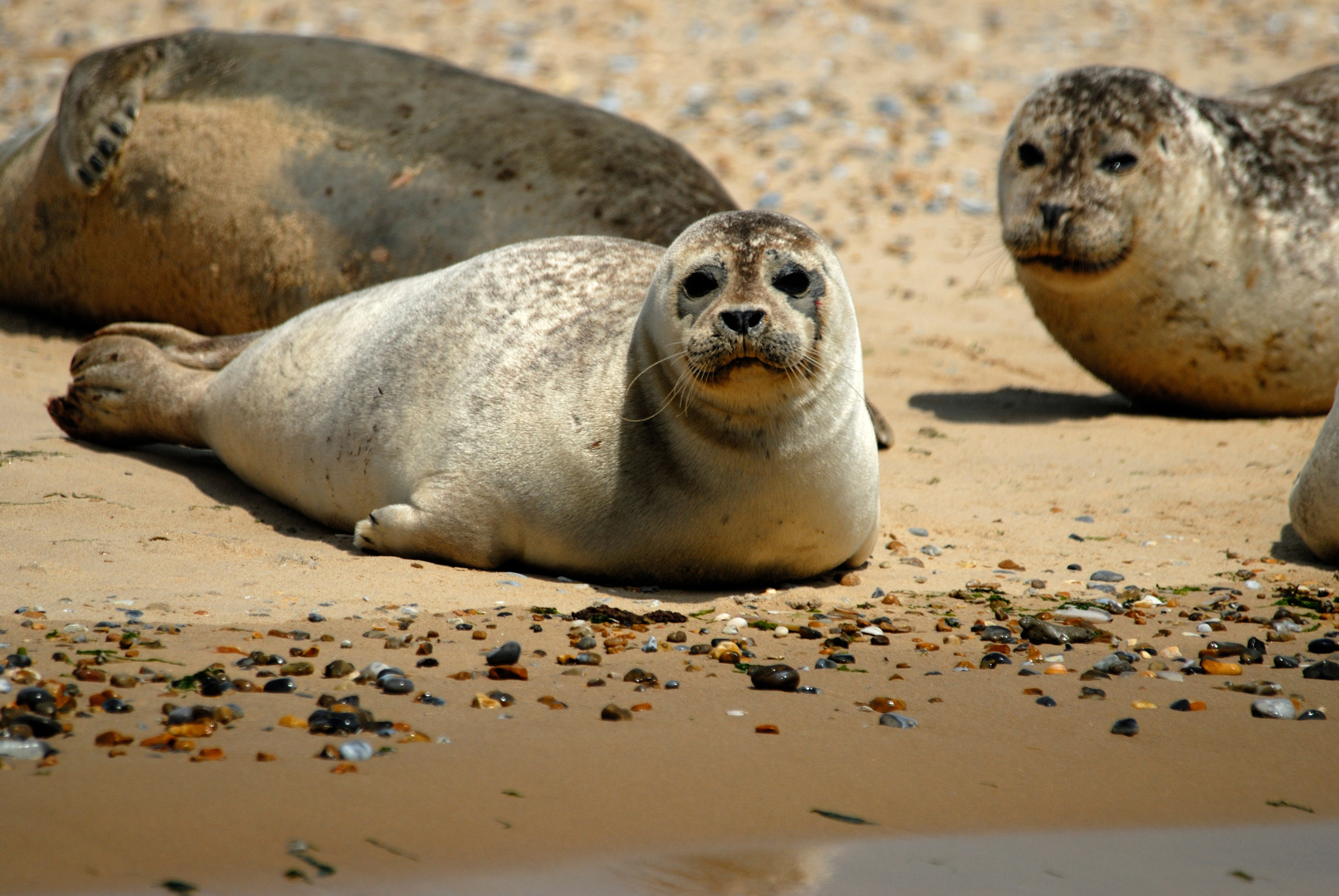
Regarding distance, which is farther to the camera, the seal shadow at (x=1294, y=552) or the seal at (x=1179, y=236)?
the seal at (x=1179, y=236)

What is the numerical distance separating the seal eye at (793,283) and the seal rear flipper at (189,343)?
205 centimetres

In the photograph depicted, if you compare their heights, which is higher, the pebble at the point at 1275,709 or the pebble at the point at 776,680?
the pebble at the point at 1275,709

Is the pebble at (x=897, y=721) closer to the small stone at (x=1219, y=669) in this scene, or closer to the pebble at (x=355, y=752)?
the small stone at (x=1219, y=669)

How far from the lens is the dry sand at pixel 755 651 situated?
203 centimetres

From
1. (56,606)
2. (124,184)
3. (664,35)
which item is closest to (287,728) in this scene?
(56,606)

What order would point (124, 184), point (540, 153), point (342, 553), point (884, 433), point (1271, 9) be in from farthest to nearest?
point (1271, 9) < point (124, 184) < point (540, 153) < point (884, 433) < point (342, 553)

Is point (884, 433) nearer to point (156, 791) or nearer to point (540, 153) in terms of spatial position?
point (540, 153)

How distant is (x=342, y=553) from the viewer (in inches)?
146

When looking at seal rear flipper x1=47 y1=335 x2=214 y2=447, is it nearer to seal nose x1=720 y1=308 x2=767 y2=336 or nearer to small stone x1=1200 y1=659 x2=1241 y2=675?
seal nose x1=720 y1=308 x2=767 y2=336

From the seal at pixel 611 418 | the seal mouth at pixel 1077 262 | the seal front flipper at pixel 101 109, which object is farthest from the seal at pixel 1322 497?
the seal front flipper at pixel 101 109

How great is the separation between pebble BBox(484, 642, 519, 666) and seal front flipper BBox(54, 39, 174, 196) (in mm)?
4075

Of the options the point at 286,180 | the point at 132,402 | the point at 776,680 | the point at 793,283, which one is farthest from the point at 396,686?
the point at 286,180

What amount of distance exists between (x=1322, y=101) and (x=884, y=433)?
274 cm

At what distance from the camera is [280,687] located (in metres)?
2.53
